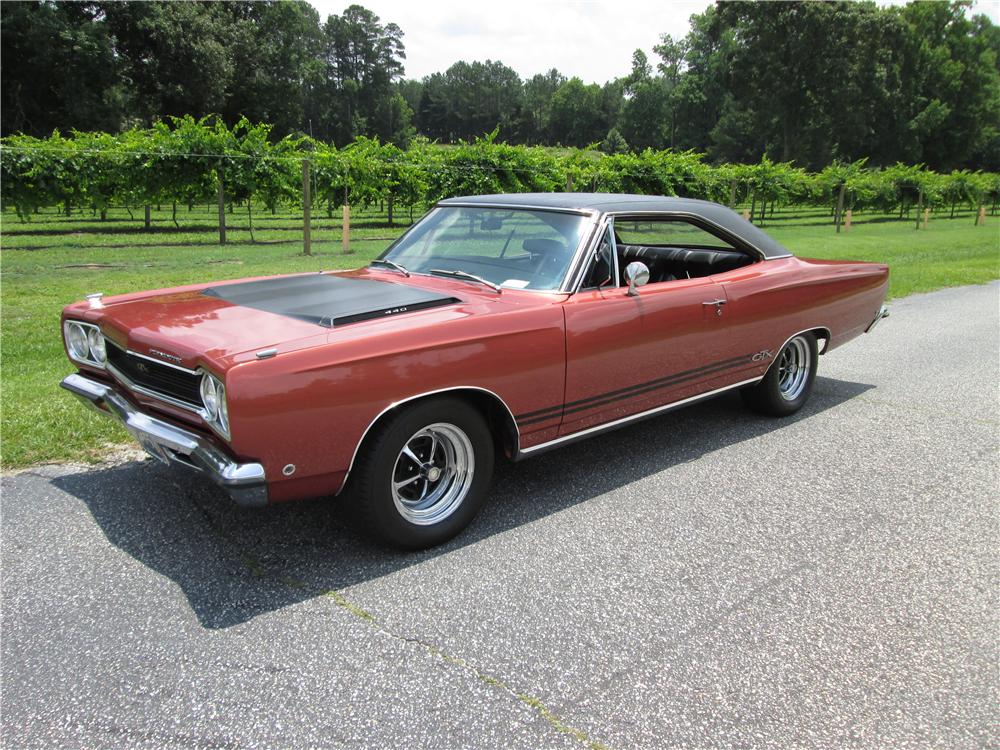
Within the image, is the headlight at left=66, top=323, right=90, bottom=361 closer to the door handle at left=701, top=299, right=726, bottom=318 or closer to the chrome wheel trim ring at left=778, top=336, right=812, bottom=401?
the door handle at left=701, top=299, right=726, bottom=318

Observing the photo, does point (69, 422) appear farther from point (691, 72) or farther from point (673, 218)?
point (691, 72)

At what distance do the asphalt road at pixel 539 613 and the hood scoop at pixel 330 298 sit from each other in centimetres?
98

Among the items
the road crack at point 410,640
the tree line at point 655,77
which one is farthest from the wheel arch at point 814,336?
the tree line at point 655,77

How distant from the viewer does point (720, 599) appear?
9.70ft

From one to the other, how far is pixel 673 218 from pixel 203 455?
313cm

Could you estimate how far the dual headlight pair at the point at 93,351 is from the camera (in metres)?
2.80

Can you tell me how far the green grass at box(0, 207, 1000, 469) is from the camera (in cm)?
462

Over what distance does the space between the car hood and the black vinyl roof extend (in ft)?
2.98

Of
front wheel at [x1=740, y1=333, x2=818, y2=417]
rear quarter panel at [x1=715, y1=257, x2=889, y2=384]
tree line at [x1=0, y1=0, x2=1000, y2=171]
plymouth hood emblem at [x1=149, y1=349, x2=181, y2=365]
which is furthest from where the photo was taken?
tree line at [x1=0, y1=0, x2=1000, y2=171]

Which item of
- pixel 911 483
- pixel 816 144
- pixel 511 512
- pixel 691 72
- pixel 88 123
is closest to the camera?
pixel 511 512

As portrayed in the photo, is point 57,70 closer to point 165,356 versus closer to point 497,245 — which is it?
point 497,245

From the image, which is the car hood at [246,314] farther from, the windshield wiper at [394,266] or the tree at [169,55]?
the tree at [169,55]

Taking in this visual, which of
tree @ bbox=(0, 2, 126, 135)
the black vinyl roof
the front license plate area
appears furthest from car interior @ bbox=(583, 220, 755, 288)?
tree @ bbox=(0, 2, 126, 135)

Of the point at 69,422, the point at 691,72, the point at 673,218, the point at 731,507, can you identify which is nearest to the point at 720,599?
the point at 731,507
